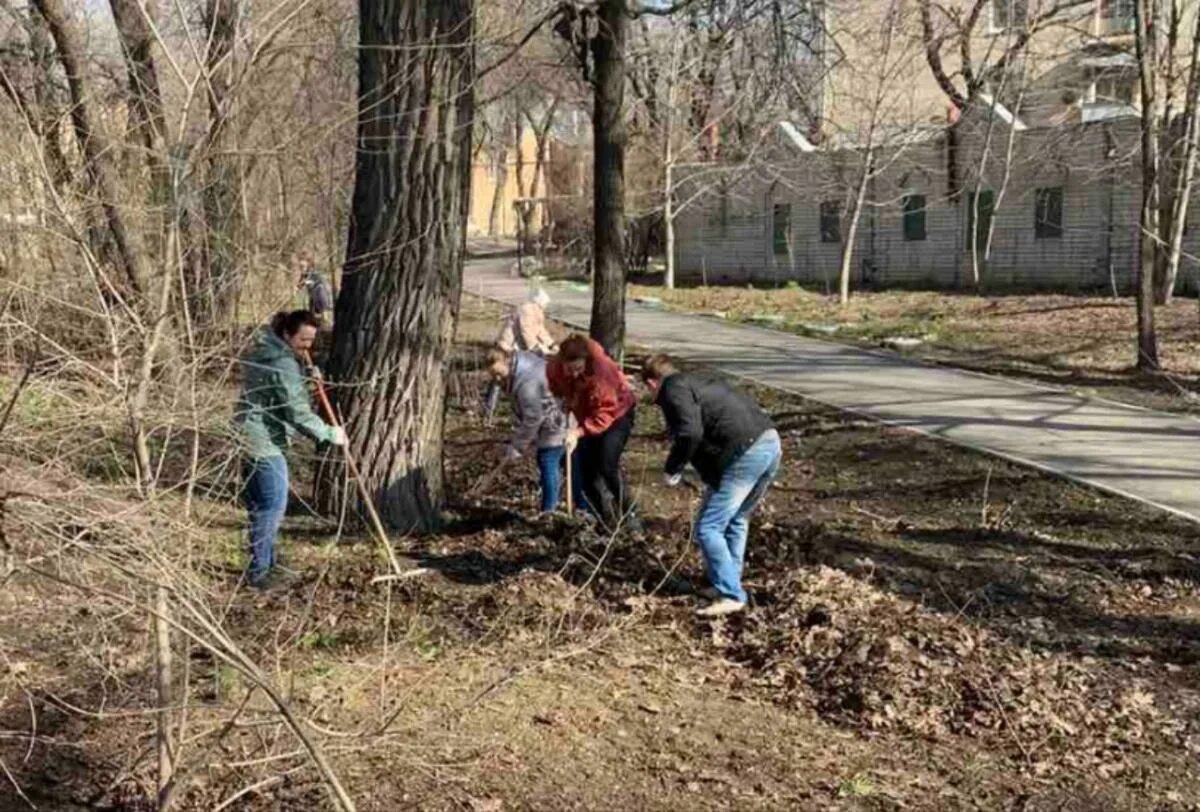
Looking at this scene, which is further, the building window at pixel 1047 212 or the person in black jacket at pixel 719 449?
the building window at pixel 1047 212

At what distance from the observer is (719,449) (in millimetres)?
5711

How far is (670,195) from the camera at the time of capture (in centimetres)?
2819

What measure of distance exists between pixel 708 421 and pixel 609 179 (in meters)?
6.00

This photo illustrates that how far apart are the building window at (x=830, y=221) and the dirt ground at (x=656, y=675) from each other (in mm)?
23777

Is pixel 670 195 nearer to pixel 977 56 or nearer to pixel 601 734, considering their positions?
pixel 977 56

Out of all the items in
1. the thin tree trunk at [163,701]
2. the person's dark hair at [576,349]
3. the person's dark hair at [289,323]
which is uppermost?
the person's dark hair at [289,323]

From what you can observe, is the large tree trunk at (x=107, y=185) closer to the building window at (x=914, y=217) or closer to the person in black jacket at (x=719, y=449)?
the person in black jacket at (x=719, y=449)

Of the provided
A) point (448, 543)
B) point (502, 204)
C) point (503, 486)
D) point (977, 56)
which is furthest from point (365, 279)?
point (502, 204)

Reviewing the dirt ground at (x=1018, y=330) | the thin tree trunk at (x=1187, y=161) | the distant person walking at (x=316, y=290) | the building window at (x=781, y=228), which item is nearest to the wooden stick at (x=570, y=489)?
the distant person walking at (x=316, y=290)

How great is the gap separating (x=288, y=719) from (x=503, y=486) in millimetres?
5632

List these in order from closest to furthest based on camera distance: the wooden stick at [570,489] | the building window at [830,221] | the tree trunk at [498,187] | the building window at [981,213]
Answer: the wooden stick at [570,489] < the building window at [981,213] < the building window at [830,221] < the tree trunk at [498,187]

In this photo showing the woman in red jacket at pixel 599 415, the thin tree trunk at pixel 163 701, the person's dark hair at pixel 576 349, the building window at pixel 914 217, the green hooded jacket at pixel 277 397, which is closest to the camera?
the thin tree trunk at pixel 163 701

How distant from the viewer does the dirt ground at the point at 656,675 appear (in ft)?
13.2

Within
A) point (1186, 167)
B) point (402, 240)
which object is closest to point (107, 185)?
point (402, 240)
